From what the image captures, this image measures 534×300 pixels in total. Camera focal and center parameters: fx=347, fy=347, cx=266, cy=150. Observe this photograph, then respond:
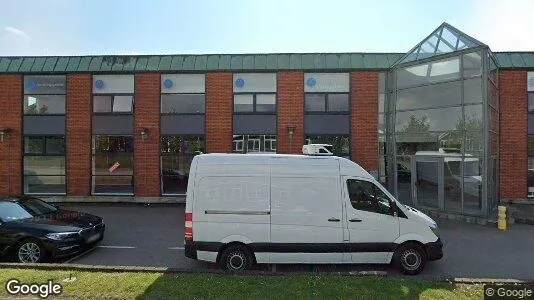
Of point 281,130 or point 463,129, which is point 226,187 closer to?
point 281,130

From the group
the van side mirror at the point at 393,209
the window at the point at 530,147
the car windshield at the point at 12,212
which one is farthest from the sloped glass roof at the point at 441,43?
the car windshield at the point at 12,212

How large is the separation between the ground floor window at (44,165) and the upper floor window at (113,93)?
2155mm

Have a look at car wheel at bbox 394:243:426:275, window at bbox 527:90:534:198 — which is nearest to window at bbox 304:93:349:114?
window at bbox 527:90:534:198

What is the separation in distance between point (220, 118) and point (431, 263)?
9486mm

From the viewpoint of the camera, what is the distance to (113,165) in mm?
14375

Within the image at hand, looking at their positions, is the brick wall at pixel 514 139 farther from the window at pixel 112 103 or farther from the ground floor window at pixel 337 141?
the window at pixel 112 103

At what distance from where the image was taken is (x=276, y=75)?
46.5ft

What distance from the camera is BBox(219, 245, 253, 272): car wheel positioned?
6.57 meters

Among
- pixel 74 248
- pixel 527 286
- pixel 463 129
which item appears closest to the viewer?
pixel 527 286

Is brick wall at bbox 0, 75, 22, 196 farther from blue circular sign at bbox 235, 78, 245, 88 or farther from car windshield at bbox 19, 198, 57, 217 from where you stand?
blue circular sign at bbox 235, 78, 245, 88

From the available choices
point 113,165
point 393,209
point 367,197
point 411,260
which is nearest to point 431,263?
point 411,260

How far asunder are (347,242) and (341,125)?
26.7 ft

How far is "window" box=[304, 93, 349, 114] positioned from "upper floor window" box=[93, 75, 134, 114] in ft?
24.0

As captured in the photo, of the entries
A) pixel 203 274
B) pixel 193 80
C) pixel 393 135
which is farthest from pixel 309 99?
→ pixel 203 274
